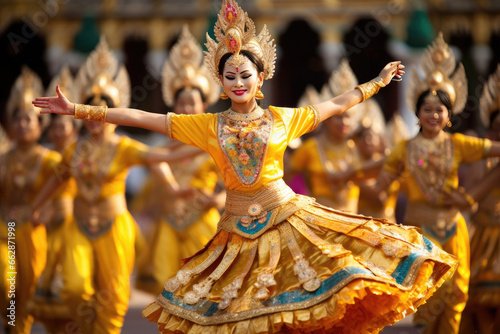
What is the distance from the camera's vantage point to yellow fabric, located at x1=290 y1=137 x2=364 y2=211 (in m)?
8.80

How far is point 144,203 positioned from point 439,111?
17.1 feet

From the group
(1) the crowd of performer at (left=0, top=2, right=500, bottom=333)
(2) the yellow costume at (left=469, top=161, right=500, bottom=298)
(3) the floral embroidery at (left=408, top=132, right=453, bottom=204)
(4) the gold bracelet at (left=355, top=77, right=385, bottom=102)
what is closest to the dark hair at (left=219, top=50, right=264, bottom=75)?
(4) the gold bracelet at (left=355, top=77, right=385, bottom=102)

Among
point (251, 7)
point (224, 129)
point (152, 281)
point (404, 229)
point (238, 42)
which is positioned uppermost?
point (251, 7)

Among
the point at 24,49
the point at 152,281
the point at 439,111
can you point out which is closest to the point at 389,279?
the point at 439,111

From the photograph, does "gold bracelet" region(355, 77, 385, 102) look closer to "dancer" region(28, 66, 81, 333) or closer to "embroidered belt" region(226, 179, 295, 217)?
"embroidered belt" region(226, 179, 295, 217)

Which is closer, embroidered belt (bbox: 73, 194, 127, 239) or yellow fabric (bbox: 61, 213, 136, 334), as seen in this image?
yellow fabric (bbox: 61, 213, 136, 334)

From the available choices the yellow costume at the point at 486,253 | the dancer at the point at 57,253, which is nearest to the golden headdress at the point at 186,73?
the dancer at the point at 57,253

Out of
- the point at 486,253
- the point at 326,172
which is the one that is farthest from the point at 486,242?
the point at 326,172

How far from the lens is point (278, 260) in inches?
201

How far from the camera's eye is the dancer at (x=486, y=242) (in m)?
7.36

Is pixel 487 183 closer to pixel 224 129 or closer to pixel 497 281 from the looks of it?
pixel 497 281

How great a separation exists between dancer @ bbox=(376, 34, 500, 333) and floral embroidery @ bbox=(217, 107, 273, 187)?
2.04 meters

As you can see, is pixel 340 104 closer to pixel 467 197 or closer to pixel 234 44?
pixel 234 44

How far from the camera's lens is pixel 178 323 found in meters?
5.04
